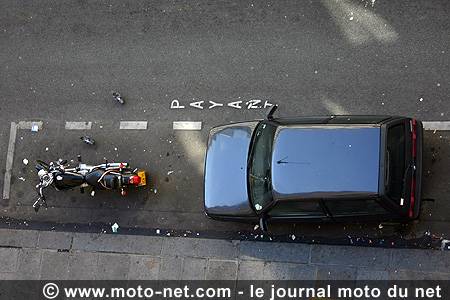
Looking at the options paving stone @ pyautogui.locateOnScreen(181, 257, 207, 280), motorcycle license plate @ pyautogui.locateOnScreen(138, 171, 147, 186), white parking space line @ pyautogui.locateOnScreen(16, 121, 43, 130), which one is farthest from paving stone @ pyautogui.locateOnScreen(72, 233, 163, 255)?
white parking space line @ pyautogui.locateOnScreen(16, 121, 43, 130)

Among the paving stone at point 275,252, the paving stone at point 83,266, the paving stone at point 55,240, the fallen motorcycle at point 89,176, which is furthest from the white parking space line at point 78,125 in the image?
the paving stone at point 275,252

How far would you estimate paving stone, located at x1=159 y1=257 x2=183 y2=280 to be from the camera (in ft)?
26.0

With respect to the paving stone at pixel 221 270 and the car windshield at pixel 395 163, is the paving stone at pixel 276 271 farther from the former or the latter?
the car windshield at pixel 395 163

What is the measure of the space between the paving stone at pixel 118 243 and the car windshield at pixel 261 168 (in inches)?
93.8

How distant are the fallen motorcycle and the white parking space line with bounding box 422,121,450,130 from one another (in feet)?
17.8

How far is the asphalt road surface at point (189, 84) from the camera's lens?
7.68 metres

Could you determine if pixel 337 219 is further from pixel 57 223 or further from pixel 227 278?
pixel 57 223

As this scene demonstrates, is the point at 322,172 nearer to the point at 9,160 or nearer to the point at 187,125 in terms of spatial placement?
the point at 187,125

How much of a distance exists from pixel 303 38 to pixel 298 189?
3.43 metres

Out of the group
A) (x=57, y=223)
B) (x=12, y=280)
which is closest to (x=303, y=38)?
(x=57, y=223)

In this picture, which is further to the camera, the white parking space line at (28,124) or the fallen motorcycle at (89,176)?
the white parking space line at (28,124)

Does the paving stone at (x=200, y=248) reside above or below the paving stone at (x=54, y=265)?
above

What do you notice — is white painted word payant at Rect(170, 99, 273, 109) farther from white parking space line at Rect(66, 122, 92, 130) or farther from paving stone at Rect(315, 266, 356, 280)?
paving stone at Rect(315, 266, 356, 280)

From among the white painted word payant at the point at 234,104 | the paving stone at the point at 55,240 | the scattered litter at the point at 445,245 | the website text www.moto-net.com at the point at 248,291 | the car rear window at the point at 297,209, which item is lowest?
the website text www.moto-net.com at the point at 248,291
